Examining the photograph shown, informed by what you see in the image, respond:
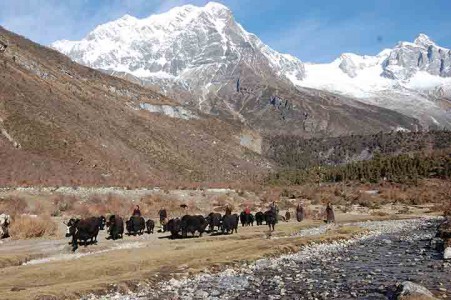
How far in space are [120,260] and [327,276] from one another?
892 centimetres

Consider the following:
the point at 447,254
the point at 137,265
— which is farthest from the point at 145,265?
the point at 447,254

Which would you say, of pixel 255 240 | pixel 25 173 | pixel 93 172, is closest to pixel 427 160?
pixel 93 172

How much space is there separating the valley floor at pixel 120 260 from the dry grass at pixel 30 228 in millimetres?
920

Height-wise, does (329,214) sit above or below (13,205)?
below

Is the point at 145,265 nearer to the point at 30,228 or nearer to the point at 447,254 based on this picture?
the point at 30,228

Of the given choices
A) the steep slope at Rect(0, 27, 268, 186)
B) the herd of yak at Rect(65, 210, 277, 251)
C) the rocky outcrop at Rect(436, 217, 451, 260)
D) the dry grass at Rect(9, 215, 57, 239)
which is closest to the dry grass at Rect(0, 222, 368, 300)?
the herd of yak at Rect(65, 210, 277, 251)

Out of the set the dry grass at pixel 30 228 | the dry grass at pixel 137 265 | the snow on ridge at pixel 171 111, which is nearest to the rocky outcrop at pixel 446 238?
the dry grass at pixel 137 265

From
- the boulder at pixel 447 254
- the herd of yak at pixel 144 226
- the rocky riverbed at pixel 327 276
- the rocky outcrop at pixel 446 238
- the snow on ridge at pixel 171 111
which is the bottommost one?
the rocky riverbed at pixel 327 276

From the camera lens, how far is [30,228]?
3384cm

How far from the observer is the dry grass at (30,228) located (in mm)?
33500

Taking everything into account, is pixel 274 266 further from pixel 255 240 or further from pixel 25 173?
pixel 25 173

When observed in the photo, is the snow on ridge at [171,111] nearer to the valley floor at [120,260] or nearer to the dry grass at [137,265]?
the valley floor at [120,260]

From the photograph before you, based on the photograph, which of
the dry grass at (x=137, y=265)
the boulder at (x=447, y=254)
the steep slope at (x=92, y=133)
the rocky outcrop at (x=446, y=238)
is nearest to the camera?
the dry grass at (x=137, y=265)

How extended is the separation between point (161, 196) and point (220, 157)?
84236 mm
